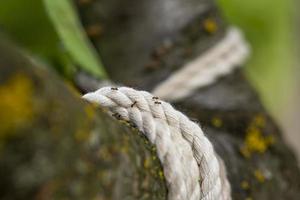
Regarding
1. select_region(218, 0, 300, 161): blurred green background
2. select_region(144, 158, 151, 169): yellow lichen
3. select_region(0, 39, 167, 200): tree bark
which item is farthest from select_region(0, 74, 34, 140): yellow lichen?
select_region(218, 0, 300, 161): blurred green background

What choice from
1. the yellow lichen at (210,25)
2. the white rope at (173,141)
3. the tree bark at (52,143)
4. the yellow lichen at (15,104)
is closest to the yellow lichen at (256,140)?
the yellow lichen at (210,25)

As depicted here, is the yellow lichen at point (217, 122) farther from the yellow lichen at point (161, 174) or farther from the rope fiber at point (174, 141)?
the yellow lichen at point (161, 174)

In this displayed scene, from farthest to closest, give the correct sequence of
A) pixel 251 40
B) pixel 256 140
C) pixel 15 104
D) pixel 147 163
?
pixel 251 40 < pixel 256 140 < pixel 147 163 < pixel 15 104

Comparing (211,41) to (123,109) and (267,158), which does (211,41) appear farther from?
(123,109)

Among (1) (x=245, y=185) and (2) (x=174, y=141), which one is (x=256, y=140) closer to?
(1) (x=245, y=185)

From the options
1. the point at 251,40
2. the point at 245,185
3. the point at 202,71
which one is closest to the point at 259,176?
the point at 245,185

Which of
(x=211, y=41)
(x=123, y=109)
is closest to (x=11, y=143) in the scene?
(x=123, y=109)
